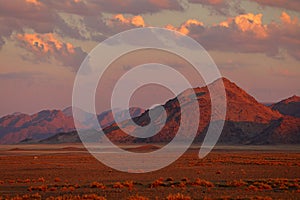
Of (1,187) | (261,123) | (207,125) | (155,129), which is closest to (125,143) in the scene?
(155,129)

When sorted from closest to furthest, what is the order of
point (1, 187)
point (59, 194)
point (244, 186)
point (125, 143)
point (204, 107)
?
point (59, 194)
point (244, 186)
point (1, 187)
point (125, 143)
point (204, 107)

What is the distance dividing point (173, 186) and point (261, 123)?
154330mm

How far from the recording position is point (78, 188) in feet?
124

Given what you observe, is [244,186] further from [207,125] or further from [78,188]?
[207,125]

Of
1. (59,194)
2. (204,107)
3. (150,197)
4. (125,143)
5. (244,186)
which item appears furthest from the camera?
(204,107)

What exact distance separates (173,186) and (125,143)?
5681 inches

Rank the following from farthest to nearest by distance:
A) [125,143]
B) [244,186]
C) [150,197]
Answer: [125,143]
[244,186]
[150,197]

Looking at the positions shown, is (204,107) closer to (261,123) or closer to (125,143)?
(261,123)

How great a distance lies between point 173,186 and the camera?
37781 mm

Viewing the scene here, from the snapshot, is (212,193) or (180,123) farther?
(180,123)

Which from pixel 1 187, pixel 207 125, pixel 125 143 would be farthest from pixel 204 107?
pixel 1 187

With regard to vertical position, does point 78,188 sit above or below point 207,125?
below

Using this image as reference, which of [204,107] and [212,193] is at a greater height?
[204,107]

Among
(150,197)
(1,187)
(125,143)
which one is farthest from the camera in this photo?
(125,143)
